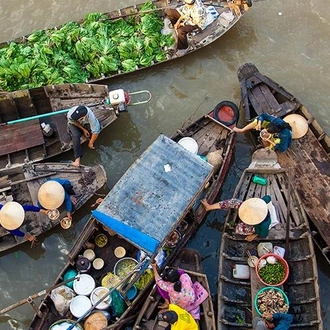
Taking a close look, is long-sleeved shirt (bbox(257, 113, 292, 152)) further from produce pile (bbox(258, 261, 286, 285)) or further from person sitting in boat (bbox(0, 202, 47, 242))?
person sitting in boat (bbox(0, 202, 47, 242))

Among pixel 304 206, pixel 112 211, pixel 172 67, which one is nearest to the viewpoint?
pixel 112 211

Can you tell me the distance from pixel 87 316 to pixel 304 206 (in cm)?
516

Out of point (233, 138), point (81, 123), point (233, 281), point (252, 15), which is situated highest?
point (252, 15)

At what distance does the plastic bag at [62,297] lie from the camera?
939cm

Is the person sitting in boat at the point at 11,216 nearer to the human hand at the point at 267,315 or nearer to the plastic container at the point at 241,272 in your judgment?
the plastic container at the point at 241,272

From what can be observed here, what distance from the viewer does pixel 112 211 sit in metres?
9.10

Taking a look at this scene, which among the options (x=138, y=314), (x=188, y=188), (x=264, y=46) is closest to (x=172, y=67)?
(x=264, y=46)

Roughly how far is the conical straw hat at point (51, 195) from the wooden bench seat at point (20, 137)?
175 centimetres

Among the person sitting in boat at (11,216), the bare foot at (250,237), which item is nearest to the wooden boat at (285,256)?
the bare foot at (250,237)

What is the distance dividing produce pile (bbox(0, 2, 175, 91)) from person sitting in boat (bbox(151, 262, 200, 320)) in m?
5.67

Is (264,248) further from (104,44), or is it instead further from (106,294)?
(104,44)

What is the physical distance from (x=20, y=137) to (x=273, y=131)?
227 inches

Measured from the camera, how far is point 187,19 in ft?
39.9

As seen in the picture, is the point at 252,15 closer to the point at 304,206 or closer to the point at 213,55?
the point at 213,55
